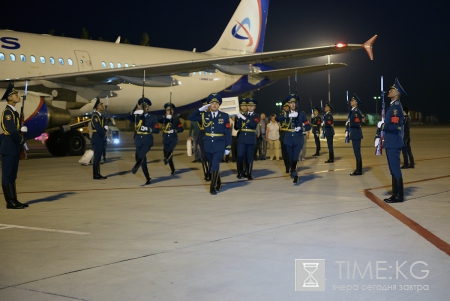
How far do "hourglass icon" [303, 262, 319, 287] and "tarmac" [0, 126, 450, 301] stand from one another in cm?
2

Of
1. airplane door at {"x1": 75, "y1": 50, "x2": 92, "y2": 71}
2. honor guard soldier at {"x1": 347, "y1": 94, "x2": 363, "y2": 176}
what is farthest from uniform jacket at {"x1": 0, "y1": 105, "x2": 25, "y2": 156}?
airplane door at {"x1": 75, "y1": 50, "x2": 92, "y2": 71}

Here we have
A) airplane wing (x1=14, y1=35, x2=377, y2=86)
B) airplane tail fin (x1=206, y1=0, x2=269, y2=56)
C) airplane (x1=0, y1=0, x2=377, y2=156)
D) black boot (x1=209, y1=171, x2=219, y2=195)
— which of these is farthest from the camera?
airplane tail fin (x1=206, y1=0, x2=269, y2=56)

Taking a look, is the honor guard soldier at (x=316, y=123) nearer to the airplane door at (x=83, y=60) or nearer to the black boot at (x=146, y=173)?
the airplane door at (x=83, y=60)

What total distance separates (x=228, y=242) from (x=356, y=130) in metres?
7.80

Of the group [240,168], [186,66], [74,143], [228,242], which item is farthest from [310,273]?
[74,143]

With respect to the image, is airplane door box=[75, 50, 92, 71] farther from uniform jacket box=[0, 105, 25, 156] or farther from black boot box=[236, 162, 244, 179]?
uniform jacket box=[0, 105, 25, 156]

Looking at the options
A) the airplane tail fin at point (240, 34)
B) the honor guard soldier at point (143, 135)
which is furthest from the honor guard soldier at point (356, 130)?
the airplane tail fin at point (240, 34)

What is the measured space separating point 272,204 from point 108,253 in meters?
3.64

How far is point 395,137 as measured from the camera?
9.06 m

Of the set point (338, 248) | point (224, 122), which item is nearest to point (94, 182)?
point (224, 122)

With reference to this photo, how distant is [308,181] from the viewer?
12.2 m

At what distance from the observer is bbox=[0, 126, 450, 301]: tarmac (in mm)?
4738

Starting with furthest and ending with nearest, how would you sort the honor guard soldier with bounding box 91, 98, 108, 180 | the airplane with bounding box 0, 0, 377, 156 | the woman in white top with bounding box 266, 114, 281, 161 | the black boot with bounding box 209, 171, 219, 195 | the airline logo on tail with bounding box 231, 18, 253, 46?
1. the airline logo on tail with bounding box 231, 18, 253, 46
2. the woman in white top with bounding box 266, 114, 281, 161
3. the airplane with bounding box 0, 0, 377, 156
4. the honor guard soldier with bounding box 91, 98, 108, 180
5. the black boot with bounding box 209, 171, 219, 195

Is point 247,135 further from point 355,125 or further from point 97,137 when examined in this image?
point 97,137
